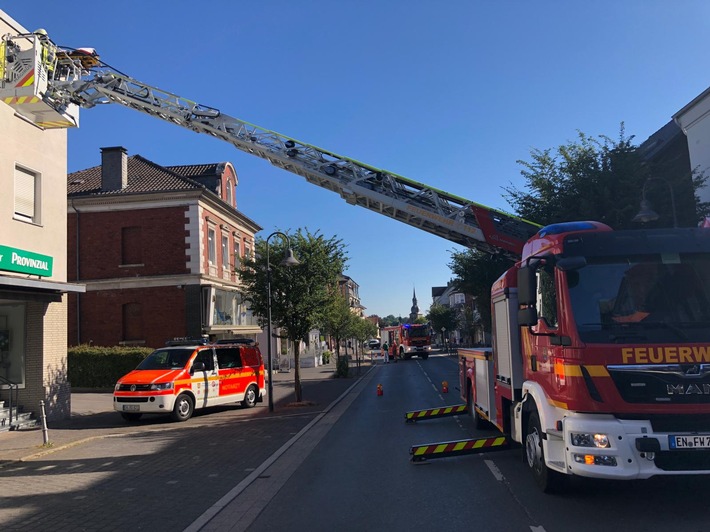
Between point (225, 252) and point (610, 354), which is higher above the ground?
point (225, 252)

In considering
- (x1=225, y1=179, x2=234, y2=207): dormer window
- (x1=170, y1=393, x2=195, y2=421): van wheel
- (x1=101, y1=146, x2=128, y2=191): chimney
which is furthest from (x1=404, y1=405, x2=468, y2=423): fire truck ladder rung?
(x1=225, y1=179, x2=234, y2=207): dormer window

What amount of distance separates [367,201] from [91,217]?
20.1m

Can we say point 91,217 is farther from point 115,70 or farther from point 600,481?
point 600,481

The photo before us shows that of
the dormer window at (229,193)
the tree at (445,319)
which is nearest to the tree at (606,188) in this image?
the dormer window at (229,193)

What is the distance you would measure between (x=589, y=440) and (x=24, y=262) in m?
12.8

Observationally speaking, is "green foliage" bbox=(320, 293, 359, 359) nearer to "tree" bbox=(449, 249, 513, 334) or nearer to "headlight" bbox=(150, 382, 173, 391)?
"tree" bbox=(449, 249, 513, 334)

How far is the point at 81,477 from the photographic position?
866 cm

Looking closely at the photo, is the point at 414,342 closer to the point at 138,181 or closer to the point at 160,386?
the point at 138,181

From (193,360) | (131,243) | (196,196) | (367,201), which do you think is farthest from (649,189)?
(131,243)

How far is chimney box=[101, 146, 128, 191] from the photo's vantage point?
95.8 ft

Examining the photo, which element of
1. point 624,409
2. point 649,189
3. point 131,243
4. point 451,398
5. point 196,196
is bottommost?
point 451,398

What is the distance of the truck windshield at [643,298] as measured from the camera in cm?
572

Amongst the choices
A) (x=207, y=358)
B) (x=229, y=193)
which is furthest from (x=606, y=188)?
(x=229, y=193)

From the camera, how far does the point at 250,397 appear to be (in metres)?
18.0
